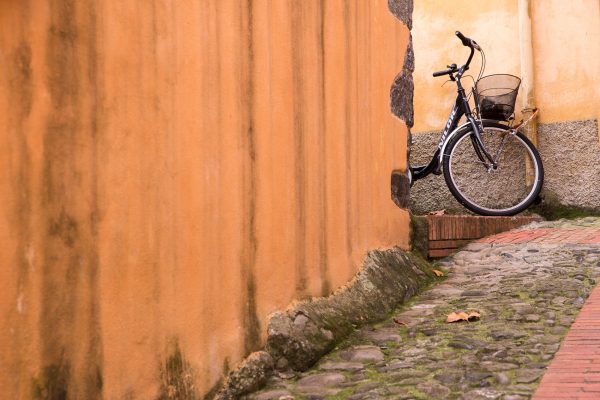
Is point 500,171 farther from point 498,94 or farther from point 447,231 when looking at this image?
point 447,231

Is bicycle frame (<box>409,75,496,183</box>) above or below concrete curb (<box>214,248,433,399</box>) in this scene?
above

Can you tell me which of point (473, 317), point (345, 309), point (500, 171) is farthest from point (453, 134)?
point (345, 309)

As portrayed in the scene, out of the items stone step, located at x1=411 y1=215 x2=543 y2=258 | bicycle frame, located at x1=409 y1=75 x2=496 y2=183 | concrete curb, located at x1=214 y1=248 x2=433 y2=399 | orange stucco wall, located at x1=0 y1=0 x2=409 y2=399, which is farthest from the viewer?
bicycle frame, located at x1=409 y1=75 x2=496 y2=183

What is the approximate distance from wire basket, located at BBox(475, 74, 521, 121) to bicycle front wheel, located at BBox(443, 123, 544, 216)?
161 millimetres

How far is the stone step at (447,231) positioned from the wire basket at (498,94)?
1.07 metres

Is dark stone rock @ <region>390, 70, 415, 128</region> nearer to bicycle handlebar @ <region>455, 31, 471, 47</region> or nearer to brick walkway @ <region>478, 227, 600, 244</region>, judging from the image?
brick walkway @ <region>478, 227, 600, 244</region>

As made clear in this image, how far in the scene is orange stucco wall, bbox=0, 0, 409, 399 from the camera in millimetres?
1863

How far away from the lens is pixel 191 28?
248 cm

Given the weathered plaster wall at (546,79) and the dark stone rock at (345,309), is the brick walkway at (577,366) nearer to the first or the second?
the dark stone rock at (345,309)

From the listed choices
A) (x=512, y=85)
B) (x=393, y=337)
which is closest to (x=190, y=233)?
(x=393, y=337)

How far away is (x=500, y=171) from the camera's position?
20.9 ft

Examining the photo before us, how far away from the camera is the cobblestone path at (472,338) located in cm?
249

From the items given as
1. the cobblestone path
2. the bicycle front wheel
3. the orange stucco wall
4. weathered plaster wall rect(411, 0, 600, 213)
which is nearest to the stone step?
the cobblestone path

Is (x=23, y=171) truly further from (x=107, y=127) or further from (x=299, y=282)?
(x=299, y=282)
